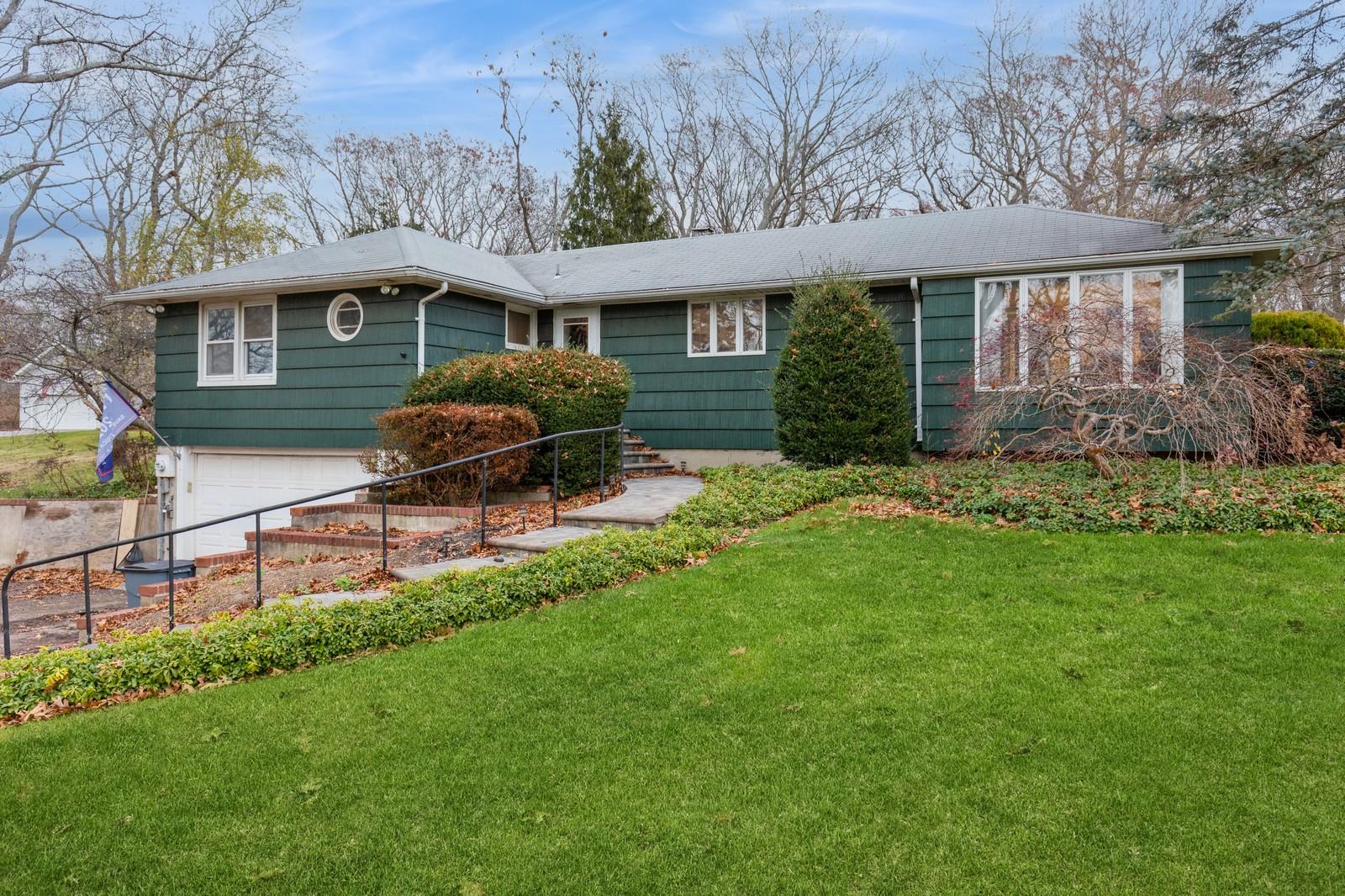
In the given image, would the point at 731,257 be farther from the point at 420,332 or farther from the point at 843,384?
the point at 420,332

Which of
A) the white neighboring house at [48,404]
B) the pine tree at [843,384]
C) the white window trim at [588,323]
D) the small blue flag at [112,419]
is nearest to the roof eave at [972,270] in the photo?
the white window trim at [588,323]

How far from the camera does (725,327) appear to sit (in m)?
13.2

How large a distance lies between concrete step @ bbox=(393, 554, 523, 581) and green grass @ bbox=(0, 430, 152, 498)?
31.3 ft

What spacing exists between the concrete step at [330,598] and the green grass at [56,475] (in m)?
9.60

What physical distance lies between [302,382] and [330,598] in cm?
768

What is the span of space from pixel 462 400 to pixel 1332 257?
1010 cm

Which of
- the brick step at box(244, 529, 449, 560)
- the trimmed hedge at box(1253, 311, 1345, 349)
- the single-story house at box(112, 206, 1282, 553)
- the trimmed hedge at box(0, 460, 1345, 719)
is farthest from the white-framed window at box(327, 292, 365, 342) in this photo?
the trimmed hedge at box(1253, 311, 1345, 349)

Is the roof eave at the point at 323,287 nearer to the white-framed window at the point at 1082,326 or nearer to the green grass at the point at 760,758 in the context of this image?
the white-framed window at the point at 1082,326

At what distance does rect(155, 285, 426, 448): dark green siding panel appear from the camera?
12.3 m

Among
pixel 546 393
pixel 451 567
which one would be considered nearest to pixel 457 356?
pixel 546 393

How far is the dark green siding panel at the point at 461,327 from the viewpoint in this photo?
12398mm

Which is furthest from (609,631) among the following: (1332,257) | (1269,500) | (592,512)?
(1332,257)

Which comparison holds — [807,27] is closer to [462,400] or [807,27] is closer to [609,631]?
[462,400]

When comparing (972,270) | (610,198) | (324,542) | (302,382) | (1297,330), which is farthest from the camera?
(610,198)
